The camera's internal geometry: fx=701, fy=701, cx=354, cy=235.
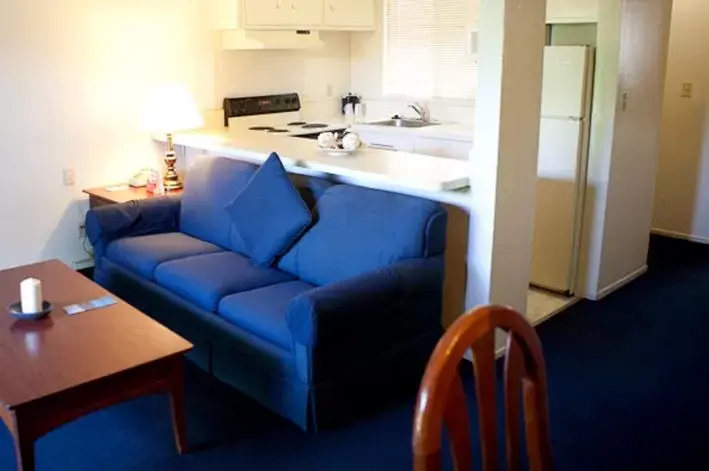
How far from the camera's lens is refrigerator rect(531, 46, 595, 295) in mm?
3963

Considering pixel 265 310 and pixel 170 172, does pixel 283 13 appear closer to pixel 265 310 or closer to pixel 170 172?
pixel 170 172

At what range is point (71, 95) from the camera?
14.6ft

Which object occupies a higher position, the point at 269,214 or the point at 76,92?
the point at 76,92

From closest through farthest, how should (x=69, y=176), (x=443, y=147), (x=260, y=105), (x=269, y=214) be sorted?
(x=269, y=214)
(x=69, y=176)
(x=443, y=147)
(x=260, y=105)

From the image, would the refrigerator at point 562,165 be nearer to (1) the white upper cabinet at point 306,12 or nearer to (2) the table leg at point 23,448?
(1) the white upper cabinet at point 306,12

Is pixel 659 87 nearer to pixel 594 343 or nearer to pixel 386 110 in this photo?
pixel 594 343

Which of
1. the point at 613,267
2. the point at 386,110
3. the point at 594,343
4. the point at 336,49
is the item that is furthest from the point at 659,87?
the point at 336,49

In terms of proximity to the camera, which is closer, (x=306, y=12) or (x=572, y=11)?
(x=572, y=11)

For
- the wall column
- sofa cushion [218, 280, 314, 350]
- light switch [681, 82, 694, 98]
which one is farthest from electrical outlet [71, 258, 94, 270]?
light switch [681, 82, 694, 98]

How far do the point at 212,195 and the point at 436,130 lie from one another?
6.06 ft

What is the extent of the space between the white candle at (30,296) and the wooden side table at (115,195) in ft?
5.14

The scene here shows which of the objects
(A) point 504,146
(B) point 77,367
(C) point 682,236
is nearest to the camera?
(B) point 77,367

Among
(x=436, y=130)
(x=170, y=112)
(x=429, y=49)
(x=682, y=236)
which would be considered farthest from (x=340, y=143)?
(x=682, y=236)

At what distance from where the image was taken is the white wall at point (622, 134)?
392 cm
